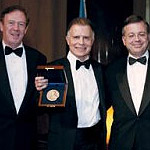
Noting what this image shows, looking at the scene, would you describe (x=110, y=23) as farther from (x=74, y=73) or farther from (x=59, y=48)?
(x=74, y=73)

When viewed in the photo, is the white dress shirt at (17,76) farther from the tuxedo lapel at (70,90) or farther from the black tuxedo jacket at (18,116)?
the tuxedo lapel at (70,90)

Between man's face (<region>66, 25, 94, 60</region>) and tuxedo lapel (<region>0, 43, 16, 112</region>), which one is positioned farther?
man's face (<region>66, 25, 94, 60</region>)

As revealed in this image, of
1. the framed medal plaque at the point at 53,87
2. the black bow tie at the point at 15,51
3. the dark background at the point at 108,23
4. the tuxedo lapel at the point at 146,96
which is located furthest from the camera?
the dark background at the point at 108,23

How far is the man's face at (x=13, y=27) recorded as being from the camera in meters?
2.62

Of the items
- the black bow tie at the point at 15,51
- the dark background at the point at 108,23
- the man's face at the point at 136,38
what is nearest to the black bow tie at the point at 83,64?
the man's face at the point at 136,38

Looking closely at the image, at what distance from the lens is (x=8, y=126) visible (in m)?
2.52

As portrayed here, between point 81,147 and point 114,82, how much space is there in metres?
0.57

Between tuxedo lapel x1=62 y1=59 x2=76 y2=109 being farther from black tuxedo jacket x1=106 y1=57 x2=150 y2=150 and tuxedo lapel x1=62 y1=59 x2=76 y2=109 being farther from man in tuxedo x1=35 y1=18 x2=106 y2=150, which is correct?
black tuxedo jacket x1=106 y1=57 x2=150 y2=150

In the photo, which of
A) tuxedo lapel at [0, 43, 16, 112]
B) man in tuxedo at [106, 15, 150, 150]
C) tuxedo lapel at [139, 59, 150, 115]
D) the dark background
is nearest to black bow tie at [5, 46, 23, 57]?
tuxedo lapel at [0, 43, 16, 112]

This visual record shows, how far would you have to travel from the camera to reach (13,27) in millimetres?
2625

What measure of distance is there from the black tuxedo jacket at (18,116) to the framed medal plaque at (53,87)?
0.19 metres

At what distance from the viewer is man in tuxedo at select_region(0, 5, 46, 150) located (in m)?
2.51

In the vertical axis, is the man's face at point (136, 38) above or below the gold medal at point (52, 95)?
above

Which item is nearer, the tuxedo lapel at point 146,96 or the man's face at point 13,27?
the tuxedo lapel at point 146,96
